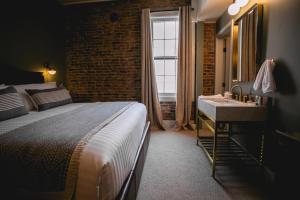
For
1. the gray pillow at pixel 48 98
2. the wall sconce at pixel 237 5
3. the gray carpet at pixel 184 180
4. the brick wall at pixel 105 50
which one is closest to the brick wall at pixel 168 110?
the brick wall at pixel 105 50

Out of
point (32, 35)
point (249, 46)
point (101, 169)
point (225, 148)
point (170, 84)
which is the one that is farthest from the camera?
point (170, 84)

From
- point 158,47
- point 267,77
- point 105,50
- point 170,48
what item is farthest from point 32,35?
point 267,77

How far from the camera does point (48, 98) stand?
2648 millimetres

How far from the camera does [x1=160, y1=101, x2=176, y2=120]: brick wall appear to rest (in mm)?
4340

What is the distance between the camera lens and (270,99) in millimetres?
1938

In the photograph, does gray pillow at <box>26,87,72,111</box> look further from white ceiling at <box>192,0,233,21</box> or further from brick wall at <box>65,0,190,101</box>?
white ceiling at <box>192,0,233,21</box>

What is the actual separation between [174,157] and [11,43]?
3.01 meters

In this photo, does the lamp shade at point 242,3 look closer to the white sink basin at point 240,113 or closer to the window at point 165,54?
the white sink basin at point 240,113

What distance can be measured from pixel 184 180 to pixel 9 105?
6.72 ft

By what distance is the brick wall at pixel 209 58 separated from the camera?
404 cm

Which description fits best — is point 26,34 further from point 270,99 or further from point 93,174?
point 270,99

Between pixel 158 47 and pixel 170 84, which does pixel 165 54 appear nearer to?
pixel 158 47

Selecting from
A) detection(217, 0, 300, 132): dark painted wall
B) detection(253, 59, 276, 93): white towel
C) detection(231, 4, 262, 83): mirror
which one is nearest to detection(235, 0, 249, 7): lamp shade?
detection(231, 4, 262, 83): mirror

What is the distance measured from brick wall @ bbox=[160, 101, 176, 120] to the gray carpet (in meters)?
1.46
